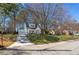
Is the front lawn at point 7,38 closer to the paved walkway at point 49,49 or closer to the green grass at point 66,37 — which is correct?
the paved walkway at point 49,49

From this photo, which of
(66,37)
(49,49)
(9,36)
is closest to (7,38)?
(9,36)

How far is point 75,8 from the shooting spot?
25.4 ft

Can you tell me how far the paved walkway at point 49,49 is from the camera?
7.77 m

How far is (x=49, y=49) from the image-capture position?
25.6ft

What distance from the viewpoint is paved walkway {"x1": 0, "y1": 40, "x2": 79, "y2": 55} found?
777cm

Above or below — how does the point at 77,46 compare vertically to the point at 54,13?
below

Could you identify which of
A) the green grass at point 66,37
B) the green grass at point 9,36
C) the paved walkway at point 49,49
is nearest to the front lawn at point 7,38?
the green grass at point 9,36

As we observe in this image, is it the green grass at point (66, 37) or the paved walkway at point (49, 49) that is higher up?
the green grass at point (66, 37)

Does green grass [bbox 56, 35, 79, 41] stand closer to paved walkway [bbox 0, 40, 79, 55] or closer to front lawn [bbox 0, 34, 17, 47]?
paved walkway [bbox 0, 40, 79, 55]

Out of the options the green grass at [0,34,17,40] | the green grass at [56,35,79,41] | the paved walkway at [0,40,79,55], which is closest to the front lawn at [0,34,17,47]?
the green grass at [0,34,17,40]

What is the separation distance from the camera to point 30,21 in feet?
Result: 25.5
